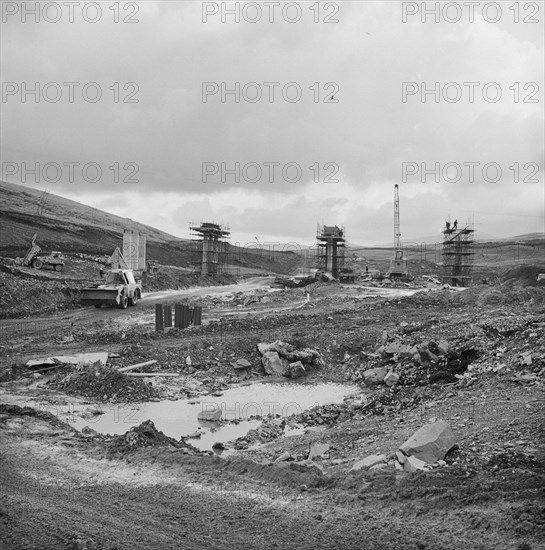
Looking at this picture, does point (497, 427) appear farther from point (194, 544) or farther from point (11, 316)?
point (11, 316)

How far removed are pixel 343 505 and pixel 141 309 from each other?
19542 mm

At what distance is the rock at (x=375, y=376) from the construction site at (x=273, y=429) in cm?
5

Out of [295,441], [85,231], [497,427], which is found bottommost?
[295,441]

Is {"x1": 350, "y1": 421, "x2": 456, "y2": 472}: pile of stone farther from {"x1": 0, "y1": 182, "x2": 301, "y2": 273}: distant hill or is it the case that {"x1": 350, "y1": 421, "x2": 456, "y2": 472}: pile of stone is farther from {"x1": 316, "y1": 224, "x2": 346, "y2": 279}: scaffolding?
{"x1": 316, "y1": 224, "x2": 346, "y2": 279}: scaffolding

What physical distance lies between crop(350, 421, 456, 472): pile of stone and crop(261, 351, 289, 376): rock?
22.3 ft

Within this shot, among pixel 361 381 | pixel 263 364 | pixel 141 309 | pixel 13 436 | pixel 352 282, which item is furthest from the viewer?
pixel 352 282

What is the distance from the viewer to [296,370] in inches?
531

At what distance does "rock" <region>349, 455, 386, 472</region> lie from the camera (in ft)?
21.2

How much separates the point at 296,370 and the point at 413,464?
734cm

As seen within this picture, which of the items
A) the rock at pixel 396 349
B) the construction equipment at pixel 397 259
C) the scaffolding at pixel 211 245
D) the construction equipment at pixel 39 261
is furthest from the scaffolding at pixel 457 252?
the rock at pixel 396 349

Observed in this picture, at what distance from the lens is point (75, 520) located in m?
5.11

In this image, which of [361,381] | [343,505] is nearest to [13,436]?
[343,505]

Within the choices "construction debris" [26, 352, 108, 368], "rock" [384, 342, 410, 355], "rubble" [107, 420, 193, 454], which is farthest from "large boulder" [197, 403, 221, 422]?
"rock" [384, 342, 410, 355]

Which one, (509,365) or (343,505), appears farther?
(509,365)
